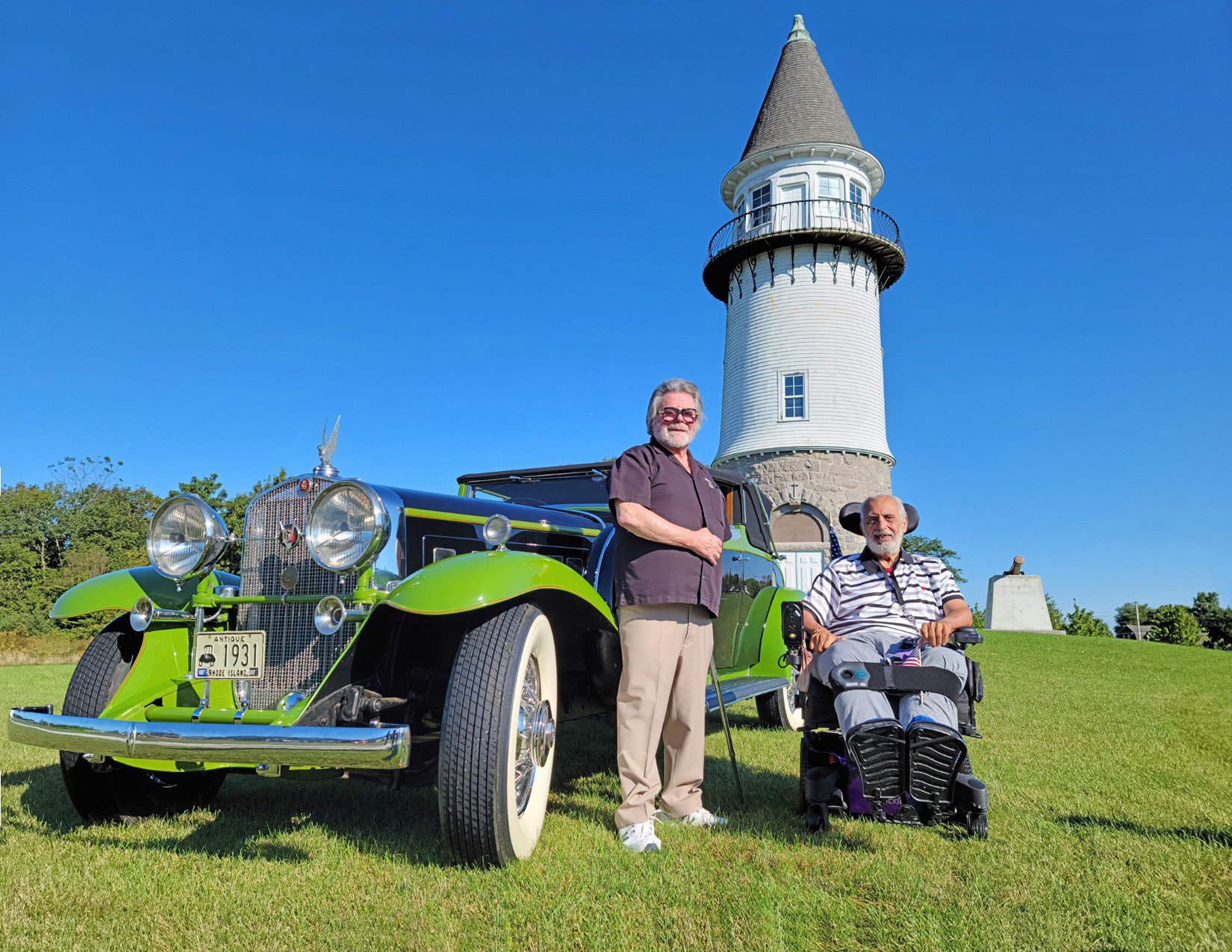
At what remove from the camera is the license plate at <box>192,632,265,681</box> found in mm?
3248

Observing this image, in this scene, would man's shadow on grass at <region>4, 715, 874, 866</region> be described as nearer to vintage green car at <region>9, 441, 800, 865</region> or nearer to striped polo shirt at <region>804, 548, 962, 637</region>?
vintage green car at <region>9, 441, 800, 865</region>

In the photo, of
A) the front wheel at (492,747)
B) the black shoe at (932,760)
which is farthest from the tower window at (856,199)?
the front wheel at (492,747)

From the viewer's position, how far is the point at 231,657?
3264 millimetres

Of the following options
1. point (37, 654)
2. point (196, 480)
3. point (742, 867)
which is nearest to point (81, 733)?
point (742, 867)

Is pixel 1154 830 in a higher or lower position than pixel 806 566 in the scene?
lower

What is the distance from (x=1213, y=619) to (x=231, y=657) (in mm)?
37943

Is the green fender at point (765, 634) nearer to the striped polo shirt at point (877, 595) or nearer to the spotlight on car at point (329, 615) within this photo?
the striped polo shirt at point (877, 595)

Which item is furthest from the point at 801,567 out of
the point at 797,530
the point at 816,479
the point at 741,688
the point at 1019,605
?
the point at 741,688

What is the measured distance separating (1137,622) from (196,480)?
32.6 metres

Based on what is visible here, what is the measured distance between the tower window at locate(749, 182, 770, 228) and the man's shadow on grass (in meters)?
21.7

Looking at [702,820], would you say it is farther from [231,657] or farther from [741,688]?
[231,657]

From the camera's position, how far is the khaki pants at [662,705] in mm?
3293

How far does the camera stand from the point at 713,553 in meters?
3.45

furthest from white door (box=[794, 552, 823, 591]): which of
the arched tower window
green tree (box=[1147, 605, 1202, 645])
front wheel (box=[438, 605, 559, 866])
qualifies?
front wheel (box=[438, 605, 559, 866])
